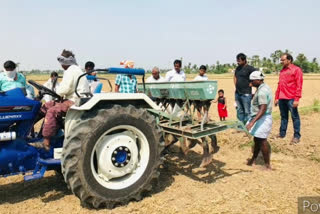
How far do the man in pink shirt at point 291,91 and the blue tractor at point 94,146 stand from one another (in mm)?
3604

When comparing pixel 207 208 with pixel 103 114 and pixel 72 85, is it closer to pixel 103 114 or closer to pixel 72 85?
pixel 103 114

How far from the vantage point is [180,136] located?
4.23m

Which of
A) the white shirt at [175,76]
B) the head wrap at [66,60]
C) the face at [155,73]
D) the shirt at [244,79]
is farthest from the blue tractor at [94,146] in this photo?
the white shirt at [175,76]

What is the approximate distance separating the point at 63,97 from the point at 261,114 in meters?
2.93

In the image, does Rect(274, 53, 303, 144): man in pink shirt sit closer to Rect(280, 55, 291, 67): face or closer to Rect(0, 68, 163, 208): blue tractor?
Rect(280, 55, 291, 67): face

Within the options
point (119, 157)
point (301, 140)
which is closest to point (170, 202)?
point (119, 157)

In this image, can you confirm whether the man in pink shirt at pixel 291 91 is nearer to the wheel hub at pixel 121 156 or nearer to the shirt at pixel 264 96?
the shirt at pixel 264 96

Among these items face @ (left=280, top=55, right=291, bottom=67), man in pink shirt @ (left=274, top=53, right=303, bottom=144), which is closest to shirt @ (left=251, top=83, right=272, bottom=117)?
man in pink shirt @ (left=274, top=53, right=303, bottom=144)

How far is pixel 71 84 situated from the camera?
3688 mm

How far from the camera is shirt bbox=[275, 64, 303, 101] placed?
238 inches

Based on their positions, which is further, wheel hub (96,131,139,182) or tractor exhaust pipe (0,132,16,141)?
wheel hub (96,131,139,182)

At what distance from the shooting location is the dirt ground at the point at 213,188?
3.44 metres

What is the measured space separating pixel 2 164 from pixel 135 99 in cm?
168

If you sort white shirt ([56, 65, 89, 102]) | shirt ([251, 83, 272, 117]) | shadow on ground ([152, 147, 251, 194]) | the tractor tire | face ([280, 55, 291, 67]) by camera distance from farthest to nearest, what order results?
face ([280, 55, 291, 67]) < shirt ([251, 83, 272, 117]) < shadow on ground ([152, 147, 251, 194]) < white shirt ([56, 65, 89, 102]) < the tractor tire
